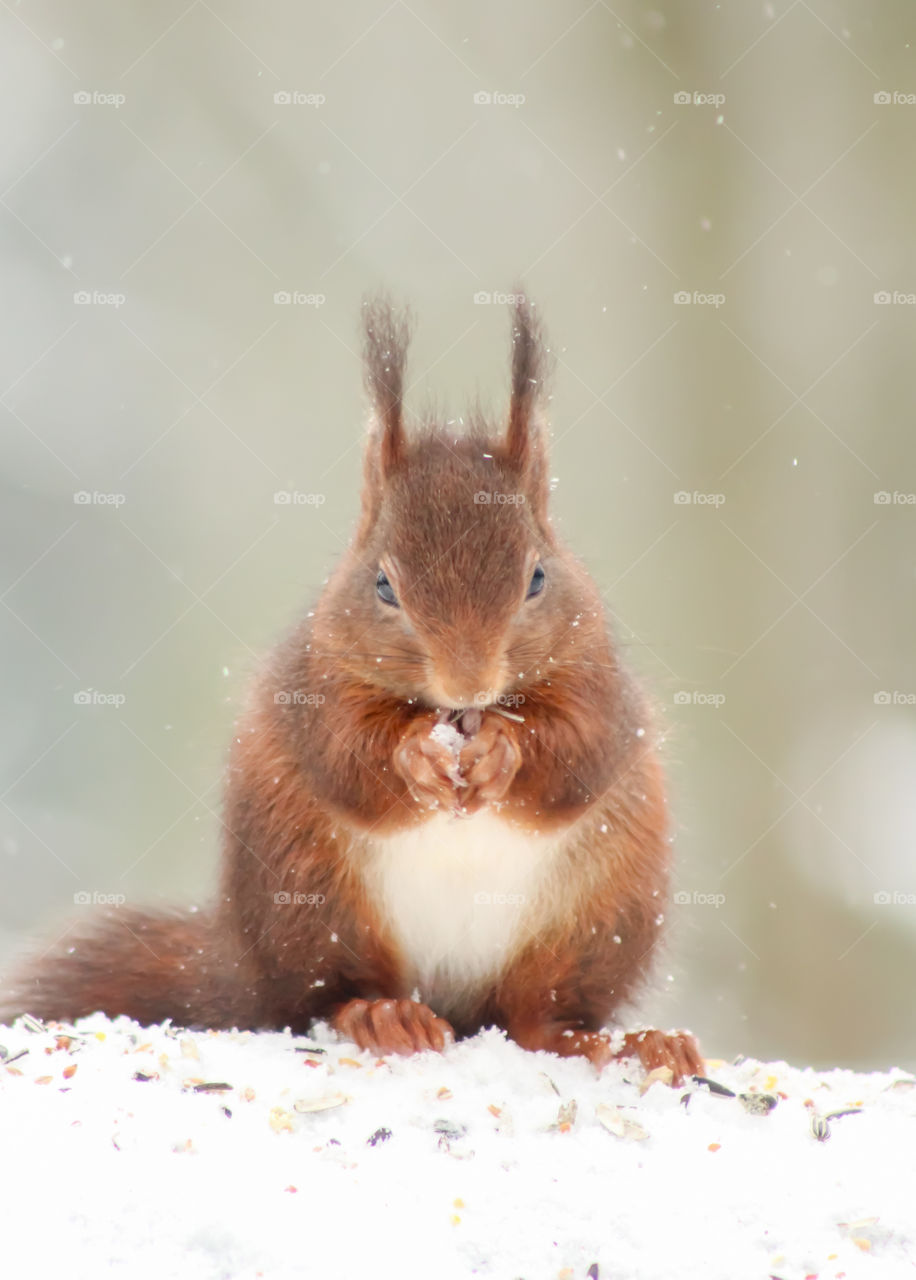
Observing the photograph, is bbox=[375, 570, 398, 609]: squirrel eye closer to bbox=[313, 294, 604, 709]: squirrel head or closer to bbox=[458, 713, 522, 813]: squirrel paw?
bbox=[313, 294, 604, 709]: squirrel head

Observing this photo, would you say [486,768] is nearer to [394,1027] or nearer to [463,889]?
[463,889]

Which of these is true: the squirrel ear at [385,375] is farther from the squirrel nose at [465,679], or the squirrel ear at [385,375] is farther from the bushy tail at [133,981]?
the bushy tail at [133,981]

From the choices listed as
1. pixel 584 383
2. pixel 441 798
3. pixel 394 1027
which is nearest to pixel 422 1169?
pixel 394 1027

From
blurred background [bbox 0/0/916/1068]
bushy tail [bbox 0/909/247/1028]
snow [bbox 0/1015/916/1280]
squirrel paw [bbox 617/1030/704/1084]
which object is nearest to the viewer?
snow [bbox 0/1015/916/1280]

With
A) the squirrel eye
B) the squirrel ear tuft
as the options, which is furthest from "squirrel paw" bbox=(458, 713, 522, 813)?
the squirrel ear tuft

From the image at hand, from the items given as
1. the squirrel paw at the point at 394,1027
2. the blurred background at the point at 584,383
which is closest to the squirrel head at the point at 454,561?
the squirrel paw at the point at 394,1027

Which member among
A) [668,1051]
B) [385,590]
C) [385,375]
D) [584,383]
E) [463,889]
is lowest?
[668,1051]

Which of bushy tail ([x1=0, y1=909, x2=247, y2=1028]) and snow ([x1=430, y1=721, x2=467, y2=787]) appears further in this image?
bushy tail ([x1=0, y1=909, x2=247, y2=1028])

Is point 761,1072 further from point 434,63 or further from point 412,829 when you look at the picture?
point 434,63

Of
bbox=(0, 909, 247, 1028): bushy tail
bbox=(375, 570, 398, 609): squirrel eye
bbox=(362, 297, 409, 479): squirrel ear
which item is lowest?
bbox=(0, 909, 247, 1028): bushy tail
